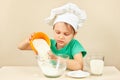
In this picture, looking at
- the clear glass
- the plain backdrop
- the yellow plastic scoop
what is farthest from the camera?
the plain backdrop

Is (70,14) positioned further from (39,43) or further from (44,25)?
(44,25)

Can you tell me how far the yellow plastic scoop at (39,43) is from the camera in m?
1.17

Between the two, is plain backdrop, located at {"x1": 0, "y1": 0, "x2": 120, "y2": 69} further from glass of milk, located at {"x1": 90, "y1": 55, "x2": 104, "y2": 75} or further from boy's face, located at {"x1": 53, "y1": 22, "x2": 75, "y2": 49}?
glass of milk, located at {"x1": 90, "y1": 55, "x2": 104, "y2": 75}

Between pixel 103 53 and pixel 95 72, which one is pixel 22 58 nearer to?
pixel 103 53

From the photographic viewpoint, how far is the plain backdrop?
5.17 ft

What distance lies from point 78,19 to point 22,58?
0.54 m

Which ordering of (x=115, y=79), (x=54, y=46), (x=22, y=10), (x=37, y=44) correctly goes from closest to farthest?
(x=115, y=79) < (x=37, y=44) < (x=54, y=46) < (x=22, y=10)

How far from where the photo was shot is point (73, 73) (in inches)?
44.1

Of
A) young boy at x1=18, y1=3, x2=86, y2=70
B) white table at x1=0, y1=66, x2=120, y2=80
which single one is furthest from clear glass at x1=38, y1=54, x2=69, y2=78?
young boy at x1=18, y1=3, x2=86, y2=70

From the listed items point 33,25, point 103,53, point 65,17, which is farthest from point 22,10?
point 103,53

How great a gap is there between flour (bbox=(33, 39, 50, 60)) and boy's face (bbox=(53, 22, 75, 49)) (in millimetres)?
78

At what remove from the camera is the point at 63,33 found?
1.25 metres

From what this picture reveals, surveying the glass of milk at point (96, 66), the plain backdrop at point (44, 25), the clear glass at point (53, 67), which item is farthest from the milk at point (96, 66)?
the plain backdrop at point (44, 25)

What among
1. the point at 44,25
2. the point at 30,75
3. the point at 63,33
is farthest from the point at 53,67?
the point at 44,25
